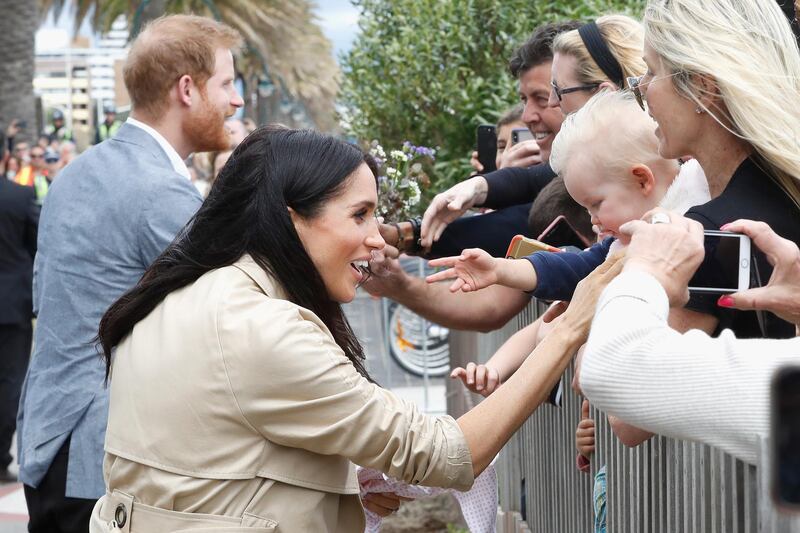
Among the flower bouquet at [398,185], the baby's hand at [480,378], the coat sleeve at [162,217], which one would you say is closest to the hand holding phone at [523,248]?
the baby's hand at [480,378]

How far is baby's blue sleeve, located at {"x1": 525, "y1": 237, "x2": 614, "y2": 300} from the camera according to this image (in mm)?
3057

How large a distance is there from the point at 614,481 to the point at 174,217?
161 centimetres

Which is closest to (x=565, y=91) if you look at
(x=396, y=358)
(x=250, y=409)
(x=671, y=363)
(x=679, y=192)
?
(x=679, y=192)

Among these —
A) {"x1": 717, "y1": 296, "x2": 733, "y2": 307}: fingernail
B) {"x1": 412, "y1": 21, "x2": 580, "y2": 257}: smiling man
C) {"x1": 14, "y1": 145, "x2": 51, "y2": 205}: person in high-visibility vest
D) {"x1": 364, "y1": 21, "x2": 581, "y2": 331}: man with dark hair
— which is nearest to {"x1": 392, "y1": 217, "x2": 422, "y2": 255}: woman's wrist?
{"x1": 364, "y1": 21, "x2": 581, "y2": 331}: man with dark hair

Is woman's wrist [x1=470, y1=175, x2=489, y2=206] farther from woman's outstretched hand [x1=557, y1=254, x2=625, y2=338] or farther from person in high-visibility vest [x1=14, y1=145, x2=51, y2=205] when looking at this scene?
person in high-visibility vest [x1=14, y1=145, x2=51, y2=205]

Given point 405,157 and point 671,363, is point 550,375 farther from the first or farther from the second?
point 405,157

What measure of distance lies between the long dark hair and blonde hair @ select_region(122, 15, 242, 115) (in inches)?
53.3

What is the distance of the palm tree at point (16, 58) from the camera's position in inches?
921

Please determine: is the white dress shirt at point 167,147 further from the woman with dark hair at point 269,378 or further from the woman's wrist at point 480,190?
the woman with dark hair at point 269,378

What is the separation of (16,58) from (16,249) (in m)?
15.6

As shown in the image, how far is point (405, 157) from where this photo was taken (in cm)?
480

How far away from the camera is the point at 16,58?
23.7 metres

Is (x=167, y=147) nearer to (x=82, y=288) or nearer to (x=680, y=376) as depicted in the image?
(x=82, y=288)

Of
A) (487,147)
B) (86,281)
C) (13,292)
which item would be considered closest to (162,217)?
(86,281)
